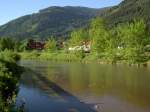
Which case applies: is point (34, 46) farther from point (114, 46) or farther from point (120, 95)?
point (120, 95)

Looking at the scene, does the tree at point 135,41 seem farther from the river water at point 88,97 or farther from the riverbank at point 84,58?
the river water at point 88,97

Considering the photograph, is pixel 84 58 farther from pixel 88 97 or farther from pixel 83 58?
pixel 88 97

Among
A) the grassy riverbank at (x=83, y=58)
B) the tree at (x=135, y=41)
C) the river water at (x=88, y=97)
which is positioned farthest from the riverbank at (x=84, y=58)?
the river water at (x=88, y=97)

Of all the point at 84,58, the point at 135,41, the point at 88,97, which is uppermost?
the point at 135,41

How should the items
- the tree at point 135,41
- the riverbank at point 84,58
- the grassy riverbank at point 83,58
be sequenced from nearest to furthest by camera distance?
the riverbank at point 84,58
the grassy riverbank at point 83,58
the tree at point 135,41

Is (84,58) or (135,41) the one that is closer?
(135,41)

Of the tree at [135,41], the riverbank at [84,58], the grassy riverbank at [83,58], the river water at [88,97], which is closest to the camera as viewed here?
the river water at [88,97]

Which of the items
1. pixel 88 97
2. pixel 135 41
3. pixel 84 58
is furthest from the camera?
pixel 84 58

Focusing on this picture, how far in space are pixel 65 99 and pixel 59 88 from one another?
896cm

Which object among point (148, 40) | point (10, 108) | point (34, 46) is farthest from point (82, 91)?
point (34, 46)

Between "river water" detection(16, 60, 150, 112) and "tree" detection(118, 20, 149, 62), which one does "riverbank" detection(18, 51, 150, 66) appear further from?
"river water" detection(16, 60, 150, 112)

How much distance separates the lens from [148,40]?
351 feet

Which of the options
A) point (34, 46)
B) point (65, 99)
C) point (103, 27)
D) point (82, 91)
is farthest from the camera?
point (34, 46)

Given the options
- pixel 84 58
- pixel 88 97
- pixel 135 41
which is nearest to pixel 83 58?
pixel 84 58
